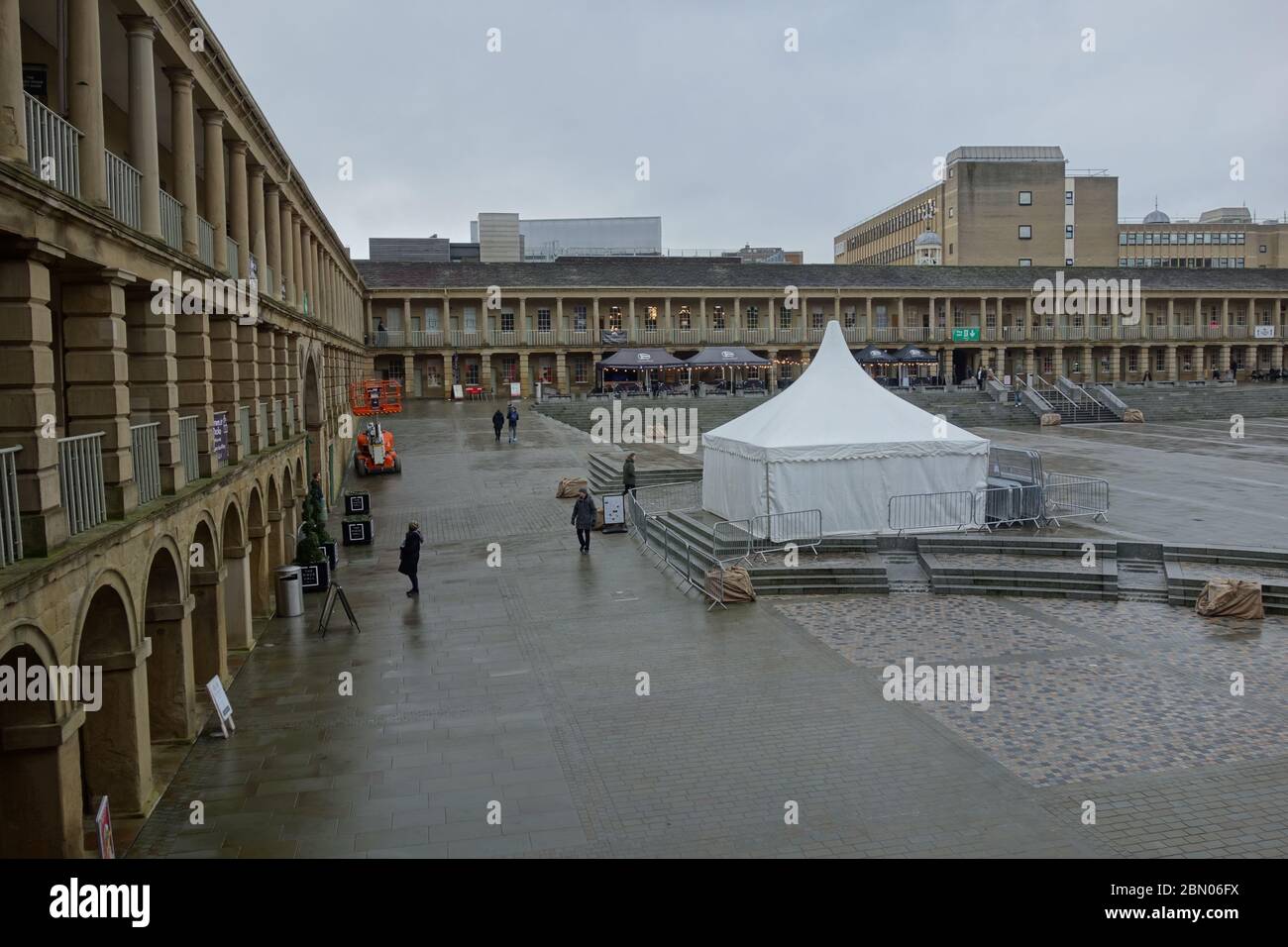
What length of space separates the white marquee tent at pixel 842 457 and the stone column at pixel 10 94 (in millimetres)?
14620

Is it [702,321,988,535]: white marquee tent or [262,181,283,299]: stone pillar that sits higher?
[262,181,283,299]: stone pillar

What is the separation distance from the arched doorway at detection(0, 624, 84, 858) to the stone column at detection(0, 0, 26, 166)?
11.2 ft

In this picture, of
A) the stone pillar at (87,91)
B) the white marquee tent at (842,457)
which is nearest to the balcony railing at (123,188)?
the stone pillar at (87,91)

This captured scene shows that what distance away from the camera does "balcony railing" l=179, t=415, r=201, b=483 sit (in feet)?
40.7

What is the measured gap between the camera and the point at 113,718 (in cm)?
921

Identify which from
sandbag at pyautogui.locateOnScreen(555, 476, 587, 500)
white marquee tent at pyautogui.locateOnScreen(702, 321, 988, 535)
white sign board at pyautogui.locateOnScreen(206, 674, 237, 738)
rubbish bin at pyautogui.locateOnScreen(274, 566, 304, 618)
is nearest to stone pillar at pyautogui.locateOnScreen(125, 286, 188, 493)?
white sign board at pyautogui.locateOnScreen(206, 674, 237, 738)

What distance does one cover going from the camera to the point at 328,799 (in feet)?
30.7

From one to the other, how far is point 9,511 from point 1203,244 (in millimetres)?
129909

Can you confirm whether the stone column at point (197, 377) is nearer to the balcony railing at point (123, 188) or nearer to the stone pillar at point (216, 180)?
the stone pillar at point (216, 180)

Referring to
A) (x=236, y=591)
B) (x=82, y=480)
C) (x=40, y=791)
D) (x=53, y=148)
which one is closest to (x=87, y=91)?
(x=53, y=148)

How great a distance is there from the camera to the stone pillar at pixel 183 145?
12.8 metres

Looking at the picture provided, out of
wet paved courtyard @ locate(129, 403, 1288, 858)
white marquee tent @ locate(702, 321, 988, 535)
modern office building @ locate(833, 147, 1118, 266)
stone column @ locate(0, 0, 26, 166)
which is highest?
modern office building @ locate(833, 147, 1118, 266)

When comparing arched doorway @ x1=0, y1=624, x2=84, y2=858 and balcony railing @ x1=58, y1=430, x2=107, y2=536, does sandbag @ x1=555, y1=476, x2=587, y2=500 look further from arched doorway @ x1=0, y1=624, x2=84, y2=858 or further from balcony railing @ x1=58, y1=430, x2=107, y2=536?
arched doorway @ x1=0, y1=624, x2=84, y2=858
